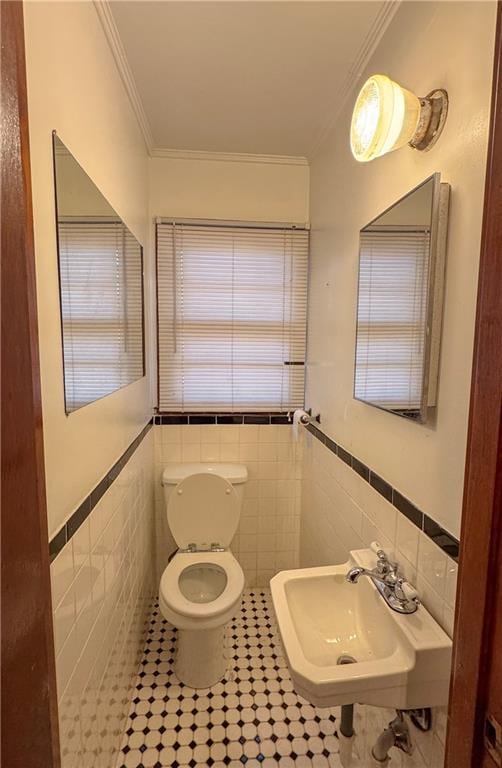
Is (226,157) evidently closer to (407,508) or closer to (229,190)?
(229,190)

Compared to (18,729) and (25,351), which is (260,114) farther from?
(18,729)

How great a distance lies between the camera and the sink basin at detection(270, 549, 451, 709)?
3.00 feet

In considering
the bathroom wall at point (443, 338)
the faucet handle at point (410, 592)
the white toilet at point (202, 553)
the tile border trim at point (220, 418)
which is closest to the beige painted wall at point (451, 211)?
the bathroom wall at point (443, 338)

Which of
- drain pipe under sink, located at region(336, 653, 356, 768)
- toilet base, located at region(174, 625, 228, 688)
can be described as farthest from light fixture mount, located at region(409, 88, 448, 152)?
toilet base, located at region(174, 625, 228, 688)

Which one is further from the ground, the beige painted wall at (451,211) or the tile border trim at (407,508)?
the beige painted wall at (451,211)

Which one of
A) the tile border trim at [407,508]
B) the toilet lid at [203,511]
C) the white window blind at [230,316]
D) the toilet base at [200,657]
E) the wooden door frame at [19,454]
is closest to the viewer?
the wooden door frame at [19,454]

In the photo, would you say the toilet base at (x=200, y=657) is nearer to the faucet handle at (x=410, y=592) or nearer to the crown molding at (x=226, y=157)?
the faucet handle at (x=410, y=592)

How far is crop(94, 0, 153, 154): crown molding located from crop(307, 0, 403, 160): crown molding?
85 cm

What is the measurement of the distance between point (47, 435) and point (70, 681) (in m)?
0.65

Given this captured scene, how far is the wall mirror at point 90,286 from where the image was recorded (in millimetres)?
936

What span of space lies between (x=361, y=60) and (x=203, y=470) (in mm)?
1971

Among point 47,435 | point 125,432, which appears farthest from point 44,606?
point 125,432

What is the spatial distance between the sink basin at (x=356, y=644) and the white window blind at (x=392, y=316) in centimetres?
58

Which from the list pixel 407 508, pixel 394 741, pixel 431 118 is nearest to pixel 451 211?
pixel 431 118
